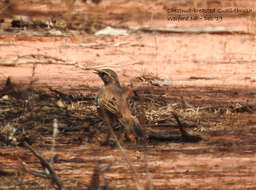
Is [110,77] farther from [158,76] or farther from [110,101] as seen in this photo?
[158,76]

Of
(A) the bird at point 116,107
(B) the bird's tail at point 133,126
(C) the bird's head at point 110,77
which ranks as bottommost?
(B) the bird's tail at point 133,126

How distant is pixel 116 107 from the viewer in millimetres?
6434

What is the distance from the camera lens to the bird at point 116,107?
620cm

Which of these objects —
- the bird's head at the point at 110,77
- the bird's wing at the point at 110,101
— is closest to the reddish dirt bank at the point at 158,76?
the bird's wing at the point at 110,101

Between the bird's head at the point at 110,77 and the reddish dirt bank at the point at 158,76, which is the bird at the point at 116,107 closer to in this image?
the bird's head at the point at 110,77

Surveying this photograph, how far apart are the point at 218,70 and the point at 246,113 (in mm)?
1917

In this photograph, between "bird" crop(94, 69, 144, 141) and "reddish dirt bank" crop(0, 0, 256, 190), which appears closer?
"reddish dirt bank" crop(0, 0, 256, 190)

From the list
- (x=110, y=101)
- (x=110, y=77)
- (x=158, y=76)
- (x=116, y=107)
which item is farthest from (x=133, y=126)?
(x=158, y=76)

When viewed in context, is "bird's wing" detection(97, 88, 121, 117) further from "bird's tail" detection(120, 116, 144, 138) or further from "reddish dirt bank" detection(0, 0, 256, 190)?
"reddish dirt bank" detection(0, 0, 256, 190)

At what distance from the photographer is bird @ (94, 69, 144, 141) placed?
244 inches

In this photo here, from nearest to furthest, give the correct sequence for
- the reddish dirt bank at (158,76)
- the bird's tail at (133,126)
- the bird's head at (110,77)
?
the reddish dirt bank at (158,76) < the bird's tail at (133,126) < the bird's head at (110,77)

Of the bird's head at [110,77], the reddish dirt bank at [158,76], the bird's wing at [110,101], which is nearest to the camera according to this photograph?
the reddish dirt bank at [158,76]

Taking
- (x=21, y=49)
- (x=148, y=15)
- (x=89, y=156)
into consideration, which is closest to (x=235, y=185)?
(x=89, y=156)

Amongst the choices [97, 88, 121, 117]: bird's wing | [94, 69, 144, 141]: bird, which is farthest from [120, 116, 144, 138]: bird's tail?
[97, 88, 121, 117]: bird's wing
